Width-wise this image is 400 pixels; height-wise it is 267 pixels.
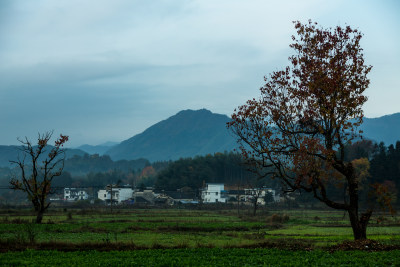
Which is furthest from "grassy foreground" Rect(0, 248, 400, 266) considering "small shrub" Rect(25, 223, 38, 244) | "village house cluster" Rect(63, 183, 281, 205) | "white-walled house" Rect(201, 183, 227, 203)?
"white-walled house" Rect(201, 183, 227, 203)

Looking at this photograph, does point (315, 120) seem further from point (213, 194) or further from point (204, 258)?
point (213, 194)

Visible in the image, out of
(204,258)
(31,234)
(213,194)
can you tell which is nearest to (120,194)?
(213,194)

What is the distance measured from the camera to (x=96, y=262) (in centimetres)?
2394

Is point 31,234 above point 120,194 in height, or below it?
above

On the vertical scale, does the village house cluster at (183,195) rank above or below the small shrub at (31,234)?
below

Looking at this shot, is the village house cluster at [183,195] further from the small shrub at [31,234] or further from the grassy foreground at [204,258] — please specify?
the grassy foreground at [204,258]

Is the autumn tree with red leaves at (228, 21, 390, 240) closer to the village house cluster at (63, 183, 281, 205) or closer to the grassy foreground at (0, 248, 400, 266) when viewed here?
the grassy foreground at (0, 248, 400, 266)

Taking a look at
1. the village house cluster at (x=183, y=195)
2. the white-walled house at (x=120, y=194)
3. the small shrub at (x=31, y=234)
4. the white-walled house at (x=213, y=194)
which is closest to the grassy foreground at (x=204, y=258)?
the small shrub at (x=31, y=234)

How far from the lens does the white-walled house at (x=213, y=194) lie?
168637 millimetres

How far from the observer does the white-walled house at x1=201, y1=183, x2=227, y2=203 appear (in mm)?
168637

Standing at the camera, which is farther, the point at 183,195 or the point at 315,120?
the point at 183,195

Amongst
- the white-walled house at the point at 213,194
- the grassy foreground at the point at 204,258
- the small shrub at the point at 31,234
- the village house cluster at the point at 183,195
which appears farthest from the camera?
the white-walled house at the point at 213,194

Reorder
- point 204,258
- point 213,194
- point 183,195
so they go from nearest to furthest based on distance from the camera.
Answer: point 204,258 < point 183,195 < point 213,194

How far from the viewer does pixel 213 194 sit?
562 ft
